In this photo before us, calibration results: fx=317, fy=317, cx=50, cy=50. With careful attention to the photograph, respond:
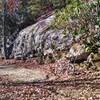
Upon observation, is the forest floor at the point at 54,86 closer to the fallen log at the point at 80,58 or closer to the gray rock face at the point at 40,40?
the fallen log at the point at 80,58

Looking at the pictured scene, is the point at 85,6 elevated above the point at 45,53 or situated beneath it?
elevated above

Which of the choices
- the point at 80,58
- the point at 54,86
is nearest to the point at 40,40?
the point at 80,58

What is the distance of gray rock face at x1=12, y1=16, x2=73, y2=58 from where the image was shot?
2442cm

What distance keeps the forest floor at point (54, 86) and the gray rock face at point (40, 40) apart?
17.6ft

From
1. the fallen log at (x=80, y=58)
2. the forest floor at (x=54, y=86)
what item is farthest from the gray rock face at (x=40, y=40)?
the forest floor at (x=54, y=86)

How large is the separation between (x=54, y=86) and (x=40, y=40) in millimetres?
13095

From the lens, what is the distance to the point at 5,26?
37.1 metres

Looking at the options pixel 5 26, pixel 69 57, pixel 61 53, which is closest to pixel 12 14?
pixel 5 26

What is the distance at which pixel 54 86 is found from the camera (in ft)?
47.9

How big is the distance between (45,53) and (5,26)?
12573mm

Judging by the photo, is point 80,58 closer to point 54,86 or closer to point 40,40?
point 54,86

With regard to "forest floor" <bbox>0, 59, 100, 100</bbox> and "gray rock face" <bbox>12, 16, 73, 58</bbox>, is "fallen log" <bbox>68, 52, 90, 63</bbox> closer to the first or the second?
"forest floor" <bbox>0, 59, 100, 100</bbox>

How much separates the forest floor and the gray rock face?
536 centimetres

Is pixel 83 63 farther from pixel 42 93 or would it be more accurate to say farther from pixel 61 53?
pixel 42 93
